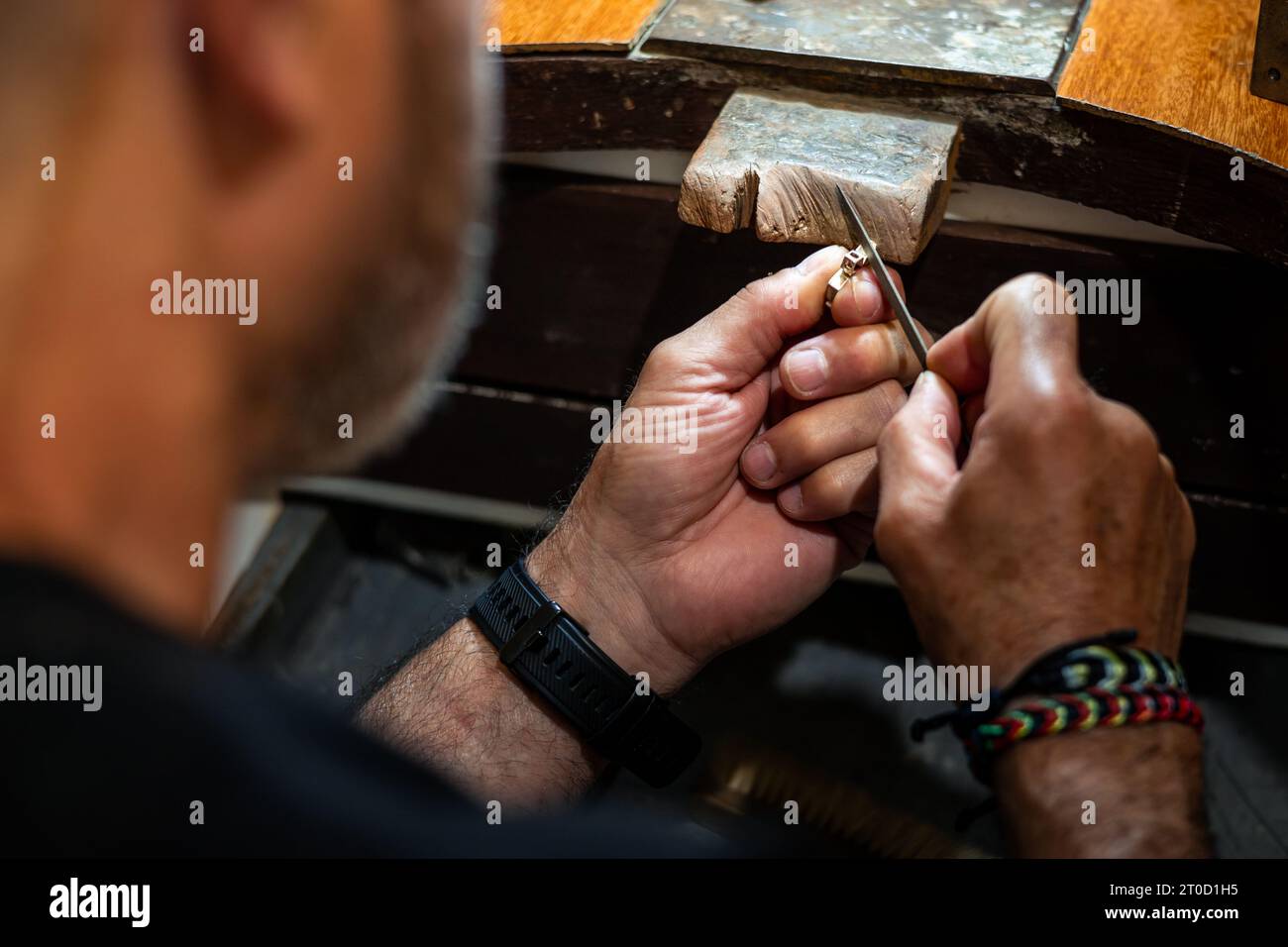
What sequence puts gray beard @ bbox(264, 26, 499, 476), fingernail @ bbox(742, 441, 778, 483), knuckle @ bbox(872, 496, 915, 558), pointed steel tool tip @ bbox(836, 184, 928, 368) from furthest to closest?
1. fingernail @ bbox(742, 441, 778, 483)
2. pointed steel tool tip @ bbox(836, 184, 928, 368)
3. knuckle @ bbox(872, 496, 915, 558)
4. gray beard @ bbox(264, 26, 499, 476)

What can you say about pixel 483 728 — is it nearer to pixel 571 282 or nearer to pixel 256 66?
pixel 571 282

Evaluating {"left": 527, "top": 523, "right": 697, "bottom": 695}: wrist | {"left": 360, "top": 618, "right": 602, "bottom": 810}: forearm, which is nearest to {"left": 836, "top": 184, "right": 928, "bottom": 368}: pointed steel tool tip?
{"left": 527, "top": 523, "right": 697, "bottom": 695}: wrist

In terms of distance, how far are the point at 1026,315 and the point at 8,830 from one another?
0.75m

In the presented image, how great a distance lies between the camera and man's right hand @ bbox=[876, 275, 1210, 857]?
758 mm

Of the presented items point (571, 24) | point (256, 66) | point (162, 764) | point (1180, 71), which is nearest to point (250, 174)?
point (256, 66)

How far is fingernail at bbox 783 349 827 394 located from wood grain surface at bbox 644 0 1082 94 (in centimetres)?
32

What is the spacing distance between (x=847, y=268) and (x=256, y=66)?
706 millimetres

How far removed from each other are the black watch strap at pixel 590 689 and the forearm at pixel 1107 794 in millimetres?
418

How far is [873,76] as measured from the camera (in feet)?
3.79

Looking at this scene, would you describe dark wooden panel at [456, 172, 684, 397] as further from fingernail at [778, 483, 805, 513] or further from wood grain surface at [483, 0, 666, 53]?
fingernail at [778, 483, 805, 513]

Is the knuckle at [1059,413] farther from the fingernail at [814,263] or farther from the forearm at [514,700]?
the forearm at [514,700]
